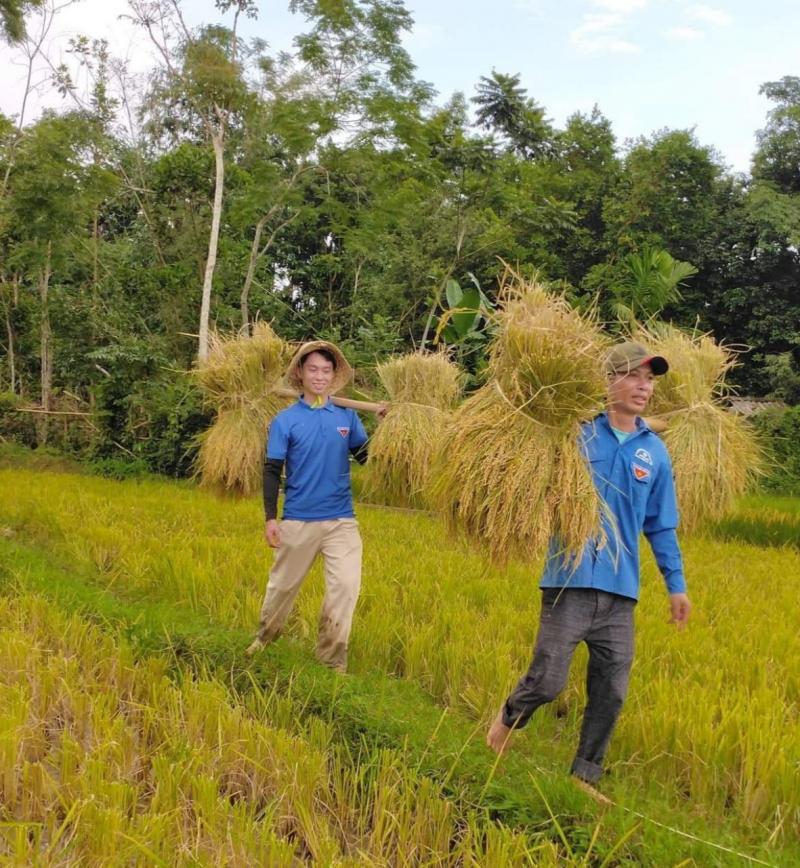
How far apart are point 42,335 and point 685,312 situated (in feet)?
45.3

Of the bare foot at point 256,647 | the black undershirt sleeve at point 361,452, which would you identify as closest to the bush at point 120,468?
the bare foot at point 256,647

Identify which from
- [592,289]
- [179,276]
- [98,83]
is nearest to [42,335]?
[179,276]

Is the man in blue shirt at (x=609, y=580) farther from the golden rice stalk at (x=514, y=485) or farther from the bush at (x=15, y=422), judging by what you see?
the bush at (x=15, y=422)

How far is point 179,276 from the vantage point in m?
13.7

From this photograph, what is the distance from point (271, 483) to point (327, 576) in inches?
18.7

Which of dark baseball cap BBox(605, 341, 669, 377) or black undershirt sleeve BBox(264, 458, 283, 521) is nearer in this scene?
dark baseball cap BBox(605, 341, 669, 377)

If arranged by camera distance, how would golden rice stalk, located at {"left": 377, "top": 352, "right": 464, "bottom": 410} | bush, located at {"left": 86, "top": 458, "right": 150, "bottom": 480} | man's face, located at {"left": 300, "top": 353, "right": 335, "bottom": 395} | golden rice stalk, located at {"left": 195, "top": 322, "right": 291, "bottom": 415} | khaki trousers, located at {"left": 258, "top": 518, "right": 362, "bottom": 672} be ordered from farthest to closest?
bush, located at {"left": 86, "top": 458, "right": 150, "bottom": 480} < golden rice stalk, located at {"left": 377, "top": 352, "right": 464, "bottom": 410} < golden rice stalk, located at {"left": 195, "top": 322, "right": 291, "bottom": 415} < man's face, located at {"left": 300, "top": 353, "right": 335, "bottom": 395} < khaki trousers, located at {"left": 258, "top": 518, "right": 362, "bottom": 672}

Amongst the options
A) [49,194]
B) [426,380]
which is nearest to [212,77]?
[49,194]

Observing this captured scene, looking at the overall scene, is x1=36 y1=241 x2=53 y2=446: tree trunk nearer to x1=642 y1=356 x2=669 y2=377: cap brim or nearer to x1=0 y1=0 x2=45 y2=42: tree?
x1=0 y1=0 x2=45 y2=42: tree

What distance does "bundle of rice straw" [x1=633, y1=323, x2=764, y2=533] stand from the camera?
4430 mm

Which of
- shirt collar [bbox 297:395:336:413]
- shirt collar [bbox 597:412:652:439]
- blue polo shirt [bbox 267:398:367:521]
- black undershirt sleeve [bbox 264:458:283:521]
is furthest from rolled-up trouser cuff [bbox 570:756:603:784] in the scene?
shirt collar [bbox 297:395:336:413]

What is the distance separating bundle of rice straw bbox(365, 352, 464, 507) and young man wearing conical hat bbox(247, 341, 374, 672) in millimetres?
962

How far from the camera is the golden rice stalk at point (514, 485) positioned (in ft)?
8.31

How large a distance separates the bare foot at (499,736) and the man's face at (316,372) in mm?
1644
